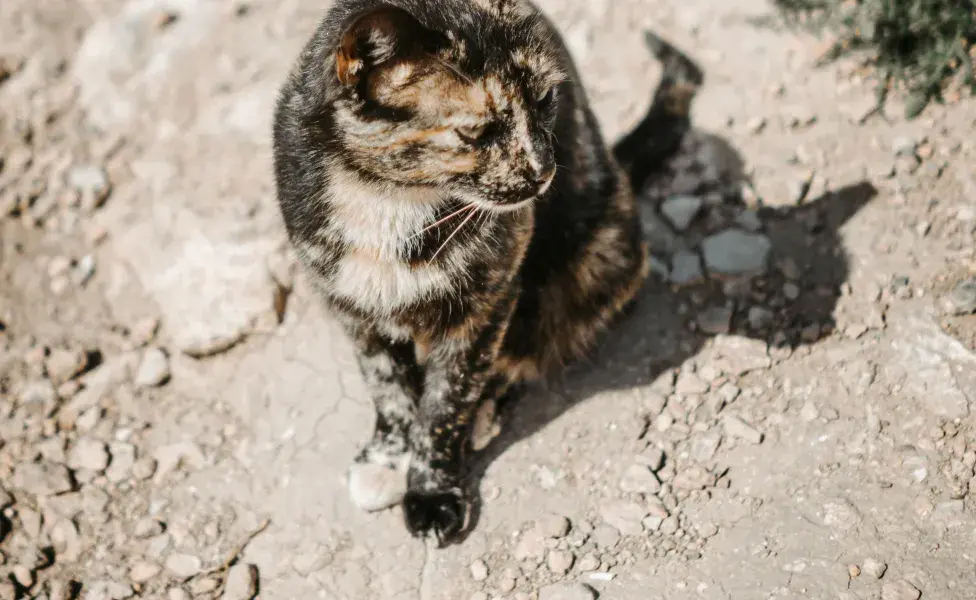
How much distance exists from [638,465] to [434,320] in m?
0.81

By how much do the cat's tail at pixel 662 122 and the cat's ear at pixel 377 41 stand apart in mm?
1557

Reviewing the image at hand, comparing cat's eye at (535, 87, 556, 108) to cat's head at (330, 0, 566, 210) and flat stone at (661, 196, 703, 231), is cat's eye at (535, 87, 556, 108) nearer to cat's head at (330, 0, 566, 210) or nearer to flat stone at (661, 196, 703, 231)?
cat's head at (330, 0, 566, 210)

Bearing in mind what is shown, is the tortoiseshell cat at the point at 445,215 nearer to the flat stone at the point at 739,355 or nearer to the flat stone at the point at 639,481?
the flat stone at the point at 739,355

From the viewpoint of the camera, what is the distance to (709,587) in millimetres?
2133

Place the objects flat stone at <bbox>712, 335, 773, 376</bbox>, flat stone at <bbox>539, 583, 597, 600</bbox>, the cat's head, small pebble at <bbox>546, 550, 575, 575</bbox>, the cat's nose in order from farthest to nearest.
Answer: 1. flat stone at <bbox>712, 335, 773, 376</bbox>
2. small pebble at <bbox>546, 550, 575, 575</bbox>
3. flat stone at <bbox>539, 583, 597, 600</bbox>
4. the cat's nose
5. the cat's head

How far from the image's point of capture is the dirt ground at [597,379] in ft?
7.45

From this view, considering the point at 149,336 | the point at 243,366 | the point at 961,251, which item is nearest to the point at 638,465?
the point at 961,251

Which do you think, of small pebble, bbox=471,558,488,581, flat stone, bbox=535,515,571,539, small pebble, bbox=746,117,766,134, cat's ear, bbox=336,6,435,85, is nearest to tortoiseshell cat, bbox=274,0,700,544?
cat's ear, bbox=336,6,435,85

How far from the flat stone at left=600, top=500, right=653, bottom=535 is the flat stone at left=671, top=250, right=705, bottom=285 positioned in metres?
0.94

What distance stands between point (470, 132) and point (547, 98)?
33 centimetres

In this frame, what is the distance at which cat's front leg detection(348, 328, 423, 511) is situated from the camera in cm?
256

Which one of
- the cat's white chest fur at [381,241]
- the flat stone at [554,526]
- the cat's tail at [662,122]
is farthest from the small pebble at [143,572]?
the cat's tail at [662,122]

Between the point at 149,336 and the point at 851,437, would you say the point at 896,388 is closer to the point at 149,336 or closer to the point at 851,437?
the point at 851,437

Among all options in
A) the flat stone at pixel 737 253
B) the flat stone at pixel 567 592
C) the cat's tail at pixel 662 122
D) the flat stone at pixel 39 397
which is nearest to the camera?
the flat stone at pixel 567 592
